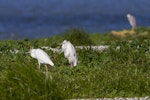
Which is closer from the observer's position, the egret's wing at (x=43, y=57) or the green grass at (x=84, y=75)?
the green grass at (x=84, y=75)

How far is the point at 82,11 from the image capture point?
3866 cm

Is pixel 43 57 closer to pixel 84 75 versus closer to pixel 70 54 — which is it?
pixel 84 75

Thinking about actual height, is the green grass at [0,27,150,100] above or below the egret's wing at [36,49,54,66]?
below

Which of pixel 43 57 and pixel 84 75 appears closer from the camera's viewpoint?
pixel 43 57

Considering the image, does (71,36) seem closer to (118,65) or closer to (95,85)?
(118,65)

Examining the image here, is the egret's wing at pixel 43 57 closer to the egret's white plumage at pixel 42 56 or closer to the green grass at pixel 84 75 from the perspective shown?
the egret's white plumage at pixel 42 56

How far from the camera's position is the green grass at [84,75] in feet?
33.9

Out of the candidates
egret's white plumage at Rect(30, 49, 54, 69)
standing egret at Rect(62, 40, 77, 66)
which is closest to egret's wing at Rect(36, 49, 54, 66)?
egret's white plumage at Rect(30, 49, 54, 69)

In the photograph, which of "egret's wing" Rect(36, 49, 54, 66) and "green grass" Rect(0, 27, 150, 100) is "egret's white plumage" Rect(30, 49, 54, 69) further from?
"green grass" Rect(0, 27, 150, 100)

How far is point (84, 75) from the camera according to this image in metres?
12.2

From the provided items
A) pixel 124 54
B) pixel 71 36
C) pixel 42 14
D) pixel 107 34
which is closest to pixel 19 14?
pixel 42 14

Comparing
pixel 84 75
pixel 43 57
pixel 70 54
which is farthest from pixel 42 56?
pixel 70 54

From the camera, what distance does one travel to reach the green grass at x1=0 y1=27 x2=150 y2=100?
10.3m

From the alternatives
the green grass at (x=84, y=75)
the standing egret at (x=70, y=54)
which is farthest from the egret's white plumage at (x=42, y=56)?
the standing egret at (x=70, y=54)
